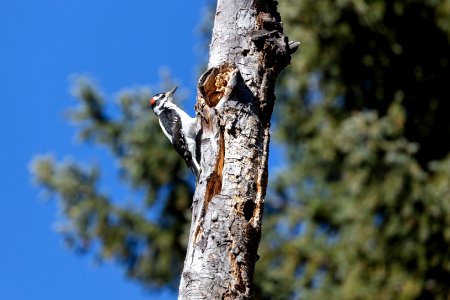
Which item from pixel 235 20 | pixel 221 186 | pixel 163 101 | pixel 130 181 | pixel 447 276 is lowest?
pixel 221 186

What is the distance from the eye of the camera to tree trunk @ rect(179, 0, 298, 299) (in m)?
3.71

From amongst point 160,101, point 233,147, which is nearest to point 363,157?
point 160,101

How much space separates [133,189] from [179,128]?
685 centimetres

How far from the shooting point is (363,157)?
31.2ft

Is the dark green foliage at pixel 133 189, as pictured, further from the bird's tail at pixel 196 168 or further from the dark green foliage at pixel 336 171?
the bird's tail at pixel 196 168

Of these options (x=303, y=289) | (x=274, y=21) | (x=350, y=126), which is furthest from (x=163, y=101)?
(x=303, y=289)

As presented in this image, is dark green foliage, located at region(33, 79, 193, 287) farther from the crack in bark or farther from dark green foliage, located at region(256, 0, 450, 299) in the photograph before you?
the crack in bark

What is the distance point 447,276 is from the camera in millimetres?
9711

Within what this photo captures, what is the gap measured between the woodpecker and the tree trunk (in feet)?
0.50

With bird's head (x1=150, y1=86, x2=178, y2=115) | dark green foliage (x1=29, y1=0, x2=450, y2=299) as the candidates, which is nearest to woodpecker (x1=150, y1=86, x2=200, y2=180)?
bird's head (x1=150, y1=86, x2=178, y2=115)

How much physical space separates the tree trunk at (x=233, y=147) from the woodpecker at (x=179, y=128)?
153mm

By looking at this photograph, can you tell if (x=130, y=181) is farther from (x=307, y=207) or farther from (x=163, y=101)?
(x=163, y=101)

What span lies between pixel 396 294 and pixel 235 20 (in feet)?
19.8

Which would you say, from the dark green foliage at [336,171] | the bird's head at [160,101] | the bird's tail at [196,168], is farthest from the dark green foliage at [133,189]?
the bird's tail at [196,168]
